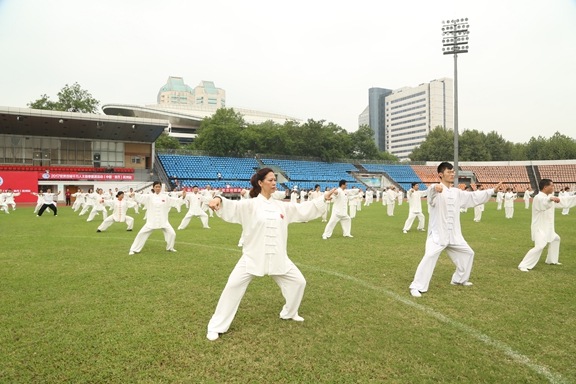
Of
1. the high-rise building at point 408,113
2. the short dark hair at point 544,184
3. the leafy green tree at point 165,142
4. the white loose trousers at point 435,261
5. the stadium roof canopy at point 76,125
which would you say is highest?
the high-rise building at point 408,113

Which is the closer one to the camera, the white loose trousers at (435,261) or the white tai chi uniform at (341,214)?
the white loose trousers at (435,261)

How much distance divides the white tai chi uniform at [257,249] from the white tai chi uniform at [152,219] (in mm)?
5209

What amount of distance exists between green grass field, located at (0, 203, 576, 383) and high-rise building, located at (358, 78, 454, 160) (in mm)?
104781

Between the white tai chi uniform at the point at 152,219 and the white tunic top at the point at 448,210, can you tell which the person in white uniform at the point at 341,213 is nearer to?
the white tai chi uniform at the point at 152,219

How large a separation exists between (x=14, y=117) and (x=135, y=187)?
36.8 ft

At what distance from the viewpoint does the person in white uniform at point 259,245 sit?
3.97m

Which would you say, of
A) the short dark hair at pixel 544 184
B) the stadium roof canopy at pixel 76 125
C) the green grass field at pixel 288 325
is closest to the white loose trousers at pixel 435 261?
the green grass field at pixel 288 325

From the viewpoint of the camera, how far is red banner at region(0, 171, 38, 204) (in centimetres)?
3162

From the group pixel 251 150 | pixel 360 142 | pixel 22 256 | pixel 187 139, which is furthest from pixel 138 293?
pixel 187 139

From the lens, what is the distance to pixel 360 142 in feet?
218

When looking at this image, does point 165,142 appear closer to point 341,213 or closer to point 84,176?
point 84,176

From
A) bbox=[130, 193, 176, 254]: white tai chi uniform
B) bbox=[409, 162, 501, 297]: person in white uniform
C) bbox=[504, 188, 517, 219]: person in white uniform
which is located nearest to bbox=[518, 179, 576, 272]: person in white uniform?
bbox=[409, 162, 501, 297]: person in white uniform

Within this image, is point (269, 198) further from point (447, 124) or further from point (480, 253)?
point (447, 124)

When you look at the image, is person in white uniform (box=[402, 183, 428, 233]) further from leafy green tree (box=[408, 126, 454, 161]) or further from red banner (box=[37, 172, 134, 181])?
leafy green tree (box=[408, 126, 454, 161])
